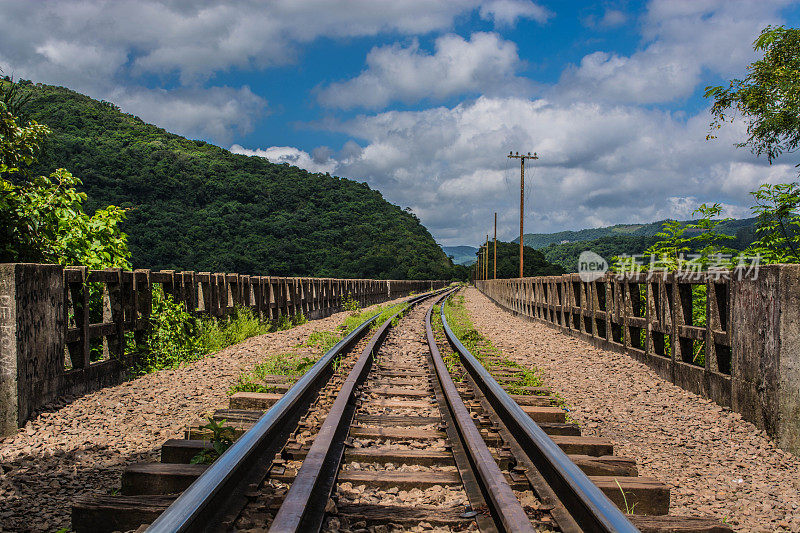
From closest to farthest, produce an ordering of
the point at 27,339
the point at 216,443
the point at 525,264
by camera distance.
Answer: the point at 216,443
the point at 27,339
the point at 525,264

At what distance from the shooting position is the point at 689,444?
4371mm

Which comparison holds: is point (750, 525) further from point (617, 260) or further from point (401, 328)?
point (401, 328)

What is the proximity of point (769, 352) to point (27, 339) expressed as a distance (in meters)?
6.26

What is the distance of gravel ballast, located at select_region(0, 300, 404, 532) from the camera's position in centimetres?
313

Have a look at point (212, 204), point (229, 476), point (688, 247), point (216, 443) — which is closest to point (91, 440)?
point (216, 443)

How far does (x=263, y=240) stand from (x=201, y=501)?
6407 cm

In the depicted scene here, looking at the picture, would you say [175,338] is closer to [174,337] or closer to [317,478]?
[174,337]

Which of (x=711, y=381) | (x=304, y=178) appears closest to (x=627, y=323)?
(x=711, y=381)

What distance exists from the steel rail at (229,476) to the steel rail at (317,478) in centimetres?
29

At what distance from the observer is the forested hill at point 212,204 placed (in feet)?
182

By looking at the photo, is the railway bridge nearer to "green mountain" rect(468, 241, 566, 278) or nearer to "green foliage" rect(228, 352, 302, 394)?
"green foliage" rect(228, 352, 302, 394)

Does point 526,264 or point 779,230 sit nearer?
point 779,230

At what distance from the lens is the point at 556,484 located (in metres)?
3.00

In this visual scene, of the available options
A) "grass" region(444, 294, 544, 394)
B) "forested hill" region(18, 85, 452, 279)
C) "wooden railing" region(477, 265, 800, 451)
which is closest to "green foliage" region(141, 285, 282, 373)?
"grass" region(444, 294, 544, 394)
